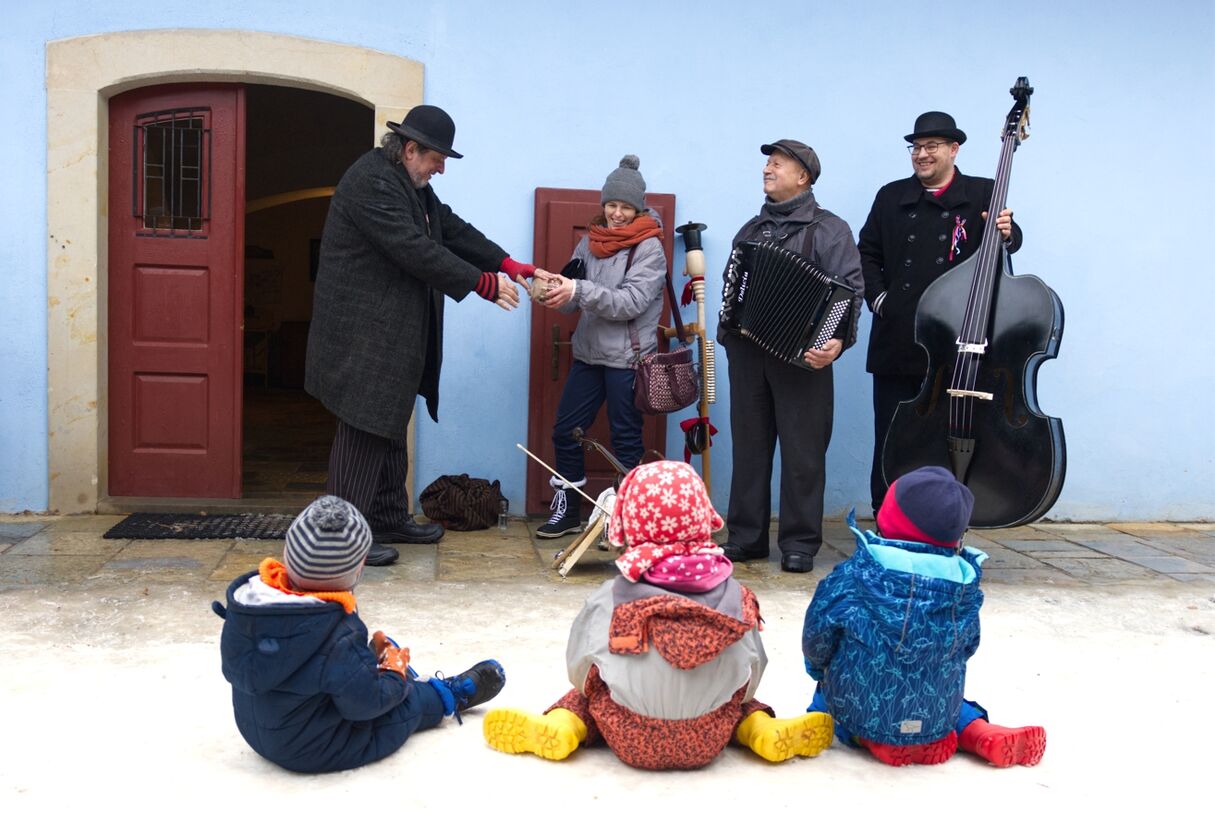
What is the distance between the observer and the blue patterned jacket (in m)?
2.83

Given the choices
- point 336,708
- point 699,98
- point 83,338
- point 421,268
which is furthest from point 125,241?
point 336,708

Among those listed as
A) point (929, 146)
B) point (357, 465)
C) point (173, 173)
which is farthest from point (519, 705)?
point (173, 173)

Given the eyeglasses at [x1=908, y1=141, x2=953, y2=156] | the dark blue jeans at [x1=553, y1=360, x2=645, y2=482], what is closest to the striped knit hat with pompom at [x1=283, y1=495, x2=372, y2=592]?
the dark blue jeans at [x1=553, y1=360, x2=645, y2=482]

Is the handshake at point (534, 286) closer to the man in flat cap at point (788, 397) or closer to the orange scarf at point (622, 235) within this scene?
the orange scarf at point (622, 235)

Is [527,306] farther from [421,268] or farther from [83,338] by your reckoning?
[83,338]

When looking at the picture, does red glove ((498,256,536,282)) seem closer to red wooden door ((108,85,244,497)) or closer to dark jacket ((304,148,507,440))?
dark jacket ((304,148,507,440))

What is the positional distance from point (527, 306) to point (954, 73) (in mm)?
2530

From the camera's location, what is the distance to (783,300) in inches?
195

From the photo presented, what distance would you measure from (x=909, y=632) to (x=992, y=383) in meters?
2.11

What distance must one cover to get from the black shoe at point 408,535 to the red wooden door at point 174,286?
121 centimetres

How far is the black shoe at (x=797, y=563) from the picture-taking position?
5117mm

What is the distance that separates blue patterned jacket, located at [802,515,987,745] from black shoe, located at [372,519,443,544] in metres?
2.74

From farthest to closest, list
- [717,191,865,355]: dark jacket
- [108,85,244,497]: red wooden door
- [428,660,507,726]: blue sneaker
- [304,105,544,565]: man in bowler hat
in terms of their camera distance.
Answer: [108,85,244,497]: red wooden door < [717,191,865,355]: dark jacket < [304,105,544,565]: man in bowler hat < [428,660,507,726]: blue sneaker

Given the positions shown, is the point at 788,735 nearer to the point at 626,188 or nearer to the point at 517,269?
the point at 517,269
